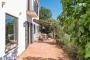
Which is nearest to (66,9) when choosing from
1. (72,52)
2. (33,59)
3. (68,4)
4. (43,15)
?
(68,4)

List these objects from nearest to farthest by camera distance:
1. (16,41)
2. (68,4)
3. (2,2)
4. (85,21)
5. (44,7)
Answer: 1. (85,21)
2. (68,4)
3. (2,2)
4. (16,41)
5. (44,7)

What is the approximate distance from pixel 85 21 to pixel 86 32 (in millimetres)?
277

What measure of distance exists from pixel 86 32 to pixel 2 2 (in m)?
3.14

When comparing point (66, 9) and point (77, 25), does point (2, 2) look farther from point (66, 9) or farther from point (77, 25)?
A: point (77, 25)

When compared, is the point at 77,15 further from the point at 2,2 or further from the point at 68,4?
the point at 2,2

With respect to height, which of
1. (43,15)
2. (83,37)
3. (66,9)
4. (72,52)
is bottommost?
(72,52)

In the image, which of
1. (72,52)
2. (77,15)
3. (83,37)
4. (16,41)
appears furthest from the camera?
(16,41)

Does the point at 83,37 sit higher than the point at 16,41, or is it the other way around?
the point at 83,37

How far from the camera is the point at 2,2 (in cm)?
304

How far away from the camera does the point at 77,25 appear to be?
1493 mm

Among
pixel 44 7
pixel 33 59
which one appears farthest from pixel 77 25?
pixel 44 7

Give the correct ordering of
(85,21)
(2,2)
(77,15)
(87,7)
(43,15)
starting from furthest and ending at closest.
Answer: (43,15) < (2,2) < (77,15) < (87,7) < (85,21)

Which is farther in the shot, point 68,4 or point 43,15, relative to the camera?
point 43,15

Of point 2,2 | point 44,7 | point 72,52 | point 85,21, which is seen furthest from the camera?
point 44,7
